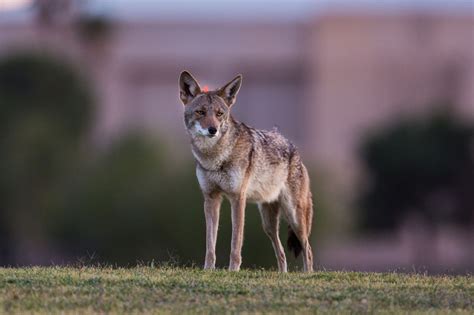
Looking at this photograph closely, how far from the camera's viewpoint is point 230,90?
677 inches

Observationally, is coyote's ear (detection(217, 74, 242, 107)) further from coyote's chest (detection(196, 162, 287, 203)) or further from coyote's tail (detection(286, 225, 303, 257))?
coyote's tail (detection(286, 225, 303, 257))

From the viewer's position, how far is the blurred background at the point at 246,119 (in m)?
59.4

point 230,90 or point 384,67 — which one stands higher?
point 384,67

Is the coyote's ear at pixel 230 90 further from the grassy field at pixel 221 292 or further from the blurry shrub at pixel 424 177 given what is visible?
the blurry shrub at pixel 424 177

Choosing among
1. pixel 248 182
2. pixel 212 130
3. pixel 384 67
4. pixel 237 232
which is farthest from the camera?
pixel 384 67

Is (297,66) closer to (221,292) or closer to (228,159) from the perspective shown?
(228,159)

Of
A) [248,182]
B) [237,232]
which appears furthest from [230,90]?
[237,232]

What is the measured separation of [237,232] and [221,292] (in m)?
2.51

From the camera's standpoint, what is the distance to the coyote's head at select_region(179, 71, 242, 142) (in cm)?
1673

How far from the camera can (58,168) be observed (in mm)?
65188

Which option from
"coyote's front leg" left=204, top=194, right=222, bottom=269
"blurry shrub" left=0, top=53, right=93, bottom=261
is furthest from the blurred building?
"coyote's front leg" left=204, top=194, right=222, bottom=269

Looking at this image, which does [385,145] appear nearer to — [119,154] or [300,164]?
[119,154]

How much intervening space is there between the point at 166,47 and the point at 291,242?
245ft

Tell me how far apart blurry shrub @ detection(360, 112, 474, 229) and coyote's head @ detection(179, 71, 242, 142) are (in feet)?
159
